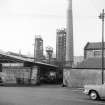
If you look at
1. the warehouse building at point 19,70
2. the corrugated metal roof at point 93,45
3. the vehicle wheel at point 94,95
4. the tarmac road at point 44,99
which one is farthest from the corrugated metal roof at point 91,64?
the corrugated metal roof at point 93,45

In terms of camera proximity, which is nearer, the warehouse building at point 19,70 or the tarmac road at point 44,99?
the tarmac road at point 44,99

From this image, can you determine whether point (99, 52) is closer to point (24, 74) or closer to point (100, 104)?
point (24, 74)

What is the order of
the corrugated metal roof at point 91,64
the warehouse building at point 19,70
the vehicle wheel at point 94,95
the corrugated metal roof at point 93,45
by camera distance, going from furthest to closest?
the corrugated metal roof at point 93,45
the warehouse building at point 19,70
the corrugated metal roof at point 91,64
the vehicle wheel at point 94,95

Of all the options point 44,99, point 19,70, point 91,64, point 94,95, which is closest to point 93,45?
point 19,70

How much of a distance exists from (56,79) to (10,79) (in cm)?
1173

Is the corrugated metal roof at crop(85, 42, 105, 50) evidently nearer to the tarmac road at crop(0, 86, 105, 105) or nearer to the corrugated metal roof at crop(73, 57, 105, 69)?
the corrugated metal roof at crop(73, 57, 105, 69)

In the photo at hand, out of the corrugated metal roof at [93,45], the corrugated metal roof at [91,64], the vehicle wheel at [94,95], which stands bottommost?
the vehicle wheel at [94,95]

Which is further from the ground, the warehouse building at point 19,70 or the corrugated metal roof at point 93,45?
the corrugated metal roof at point 93,45

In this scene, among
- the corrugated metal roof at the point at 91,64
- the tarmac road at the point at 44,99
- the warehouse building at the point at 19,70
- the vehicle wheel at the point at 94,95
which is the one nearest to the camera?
the tarmac road at the point at 44,99

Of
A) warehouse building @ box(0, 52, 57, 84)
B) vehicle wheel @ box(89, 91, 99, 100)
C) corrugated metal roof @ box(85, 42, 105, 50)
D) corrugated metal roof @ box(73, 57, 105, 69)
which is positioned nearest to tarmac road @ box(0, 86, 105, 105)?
vehicle wheel @ box(89, 91, 99, 100)

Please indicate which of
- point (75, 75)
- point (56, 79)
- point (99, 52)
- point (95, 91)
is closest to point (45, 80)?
point (56, 79)

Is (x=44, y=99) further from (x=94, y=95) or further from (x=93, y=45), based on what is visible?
(x=93, y=45)

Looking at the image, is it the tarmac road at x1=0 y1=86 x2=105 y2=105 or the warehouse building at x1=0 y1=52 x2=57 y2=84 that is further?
the warehouse building at x1=0 y1=52 x2=57 y2=84

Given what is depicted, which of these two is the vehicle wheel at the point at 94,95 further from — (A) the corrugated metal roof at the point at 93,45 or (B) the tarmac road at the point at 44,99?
(A) the corrugated metal roof at the point at 93,45
